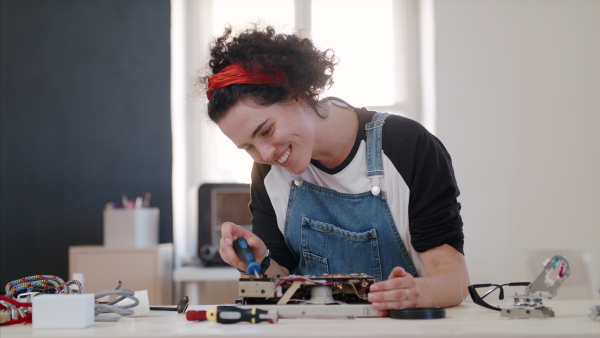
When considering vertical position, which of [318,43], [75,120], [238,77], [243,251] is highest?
[318,43]

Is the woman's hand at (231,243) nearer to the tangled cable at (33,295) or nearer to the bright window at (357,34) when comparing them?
the tangled cable at (33,295)

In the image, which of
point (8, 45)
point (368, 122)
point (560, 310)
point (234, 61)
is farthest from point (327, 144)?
point (8, 45)

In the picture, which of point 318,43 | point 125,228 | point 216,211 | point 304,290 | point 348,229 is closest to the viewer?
point 304,290

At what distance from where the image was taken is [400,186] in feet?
4.66

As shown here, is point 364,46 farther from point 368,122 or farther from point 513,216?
point 368,122

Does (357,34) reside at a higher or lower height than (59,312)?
higher

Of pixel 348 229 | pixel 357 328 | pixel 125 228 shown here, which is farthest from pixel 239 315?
pixel 125 228

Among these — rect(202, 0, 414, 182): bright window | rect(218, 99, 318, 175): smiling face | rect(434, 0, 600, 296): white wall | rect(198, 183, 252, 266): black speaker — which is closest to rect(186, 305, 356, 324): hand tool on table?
rect(218, 99, 318, 175): smiling face

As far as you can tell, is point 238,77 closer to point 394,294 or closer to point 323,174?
point 323,174

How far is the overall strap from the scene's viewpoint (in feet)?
4.81

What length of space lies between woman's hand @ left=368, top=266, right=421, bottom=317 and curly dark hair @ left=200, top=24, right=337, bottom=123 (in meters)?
0.51

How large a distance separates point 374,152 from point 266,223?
321 mm

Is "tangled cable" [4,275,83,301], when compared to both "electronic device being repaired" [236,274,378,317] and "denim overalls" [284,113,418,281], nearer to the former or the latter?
"electronic device being repaired" [236,274,378,317]

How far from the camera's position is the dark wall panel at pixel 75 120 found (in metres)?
3.86
